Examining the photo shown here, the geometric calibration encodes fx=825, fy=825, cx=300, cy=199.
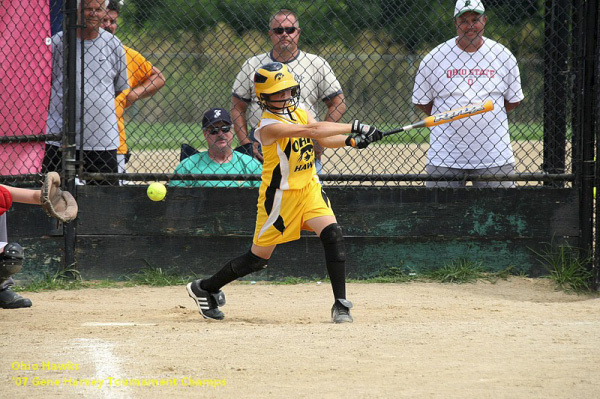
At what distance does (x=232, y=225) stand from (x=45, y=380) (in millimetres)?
2965

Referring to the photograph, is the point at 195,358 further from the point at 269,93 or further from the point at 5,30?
the point at 5,30

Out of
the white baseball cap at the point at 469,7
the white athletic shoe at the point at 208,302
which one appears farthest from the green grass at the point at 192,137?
the white athletic shoe at the point at 208,302

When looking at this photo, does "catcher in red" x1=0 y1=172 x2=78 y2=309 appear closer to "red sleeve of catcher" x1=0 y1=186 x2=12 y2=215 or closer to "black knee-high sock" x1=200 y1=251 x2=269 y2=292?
"red sleeve of catcher" x1=0 y1=186 x2=12 y2=215

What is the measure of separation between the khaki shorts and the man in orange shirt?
7.16 feet

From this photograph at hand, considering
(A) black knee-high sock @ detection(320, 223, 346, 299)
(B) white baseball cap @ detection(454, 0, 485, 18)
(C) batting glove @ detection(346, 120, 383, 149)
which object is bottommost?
(A) black knee-high sock @ detection(320, 223, 346, 299)

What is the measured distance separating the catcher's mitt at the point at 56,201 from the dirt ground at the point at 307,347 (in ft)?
2.23

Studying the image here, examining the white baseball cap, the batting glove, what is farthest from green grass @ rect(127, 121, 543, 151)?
the batting glove

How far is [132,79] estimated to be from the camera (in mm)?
7031

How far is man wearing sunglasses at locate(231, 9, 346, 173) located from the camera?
6.51 meters

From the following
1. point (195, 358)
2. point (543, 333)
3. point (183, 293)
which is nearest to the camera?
point (195, 358)

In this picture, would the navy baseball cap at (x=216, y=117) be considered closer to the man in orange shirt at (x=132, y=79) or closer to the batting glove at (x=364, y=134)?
the man in orange shirt at (x=132, y=79)

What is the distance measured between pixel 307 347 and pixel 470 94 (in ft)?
9.70

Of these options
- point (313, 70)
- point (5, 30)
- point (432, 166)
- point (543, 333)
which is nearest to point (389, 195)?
point (432, 166)

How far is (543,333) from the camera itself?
4.57 metres
